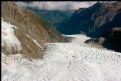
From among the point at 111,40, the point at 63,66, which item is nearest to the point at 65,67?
the point at 63,66

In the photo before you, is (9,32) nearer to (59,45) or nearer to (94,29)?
(59,45)

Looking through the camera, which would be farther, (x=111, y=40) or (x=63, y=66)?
(x=111, y=40)

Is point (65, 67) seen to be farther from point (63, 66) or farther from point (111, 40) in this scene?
point (111, 40)

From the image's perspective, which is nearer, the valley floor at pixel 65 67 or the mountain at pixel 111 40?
the valley floor at pixel 65 67

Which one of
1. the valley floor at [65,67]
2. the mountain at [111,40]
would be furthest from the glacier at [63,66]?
the mountain at [111,40]

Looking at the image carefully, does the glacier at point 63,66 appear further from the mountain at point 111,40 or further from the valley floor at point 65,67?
the mountain at point 111,40

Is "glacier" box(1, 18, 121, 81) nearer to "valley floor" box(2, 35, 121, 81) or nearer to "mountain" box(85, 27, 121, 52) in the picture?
"valley floor" box(2, 35, 121, 81)

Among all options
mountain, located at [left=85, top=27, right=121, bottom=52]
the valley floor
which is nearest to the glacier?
the valley floor
